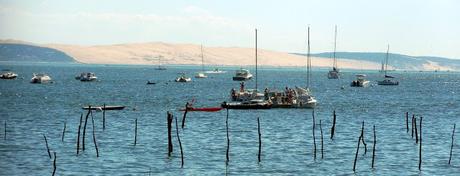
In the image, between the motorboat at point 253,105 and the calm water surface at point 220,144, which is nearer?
the calm water surface at point 220,144

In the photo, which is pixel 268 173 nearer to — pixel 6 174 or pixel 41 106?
pixel 6 174

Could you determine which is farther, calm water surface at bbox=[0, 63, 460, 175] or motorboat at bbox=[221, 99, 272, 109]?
motorboat at bbox=[221, 99, 272, 109]

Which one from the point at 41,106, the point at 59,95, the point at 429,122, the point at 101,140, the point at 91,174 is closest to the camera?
the point at 91,174

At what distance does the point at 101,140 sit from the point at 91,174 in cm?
1789

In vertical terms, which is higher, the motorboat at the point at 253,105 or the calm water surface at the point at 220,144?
the motorboat at the point at 253,105

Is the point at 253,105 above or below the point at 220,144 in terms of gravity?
above

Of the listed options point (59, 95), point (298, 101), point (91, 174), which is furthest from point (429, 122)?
point (59, 95)

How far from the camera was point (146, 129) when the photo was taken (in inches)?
3270

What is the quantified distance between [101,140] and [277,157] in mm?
16591

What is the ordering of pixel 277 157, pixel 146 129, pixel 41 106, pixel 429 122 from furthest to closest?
pixel 41 106 < pixel 429 122 < pixel 146 129 < pixel 277 157

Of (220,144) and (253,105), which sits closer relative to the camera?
(220,144)

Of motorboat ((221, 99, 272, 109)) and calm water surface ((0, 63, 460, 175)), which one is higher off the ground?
motorboat ((221, 99, 272, 109))

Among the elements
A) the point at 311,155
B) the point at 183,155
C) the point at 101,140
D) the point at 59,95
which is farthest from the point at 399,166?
the point at 59,95

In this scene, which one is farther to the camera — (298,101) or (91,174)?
(298,101)
